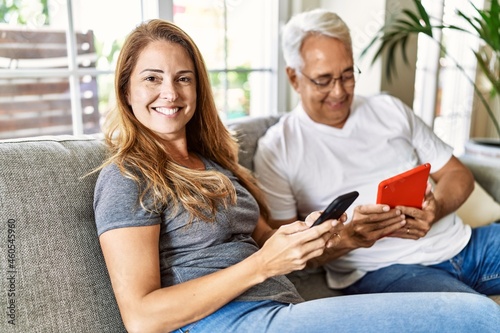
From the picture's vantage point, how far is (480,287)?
4.90 ft

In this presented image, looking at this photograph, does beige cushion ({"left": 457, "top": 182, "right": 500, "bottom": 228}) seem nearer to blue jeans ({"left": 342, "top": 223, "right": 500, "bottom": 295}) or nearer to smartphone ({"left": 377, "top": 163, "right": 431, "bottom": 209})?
blue jeans ({"left": 342, "top": 223, "right": 500, "bottom": 295})

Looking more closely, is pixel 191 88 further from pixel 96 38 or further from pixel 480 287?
pixel 480 287

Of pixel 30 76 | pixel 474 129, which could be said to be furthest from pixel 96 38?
pixel 474 129

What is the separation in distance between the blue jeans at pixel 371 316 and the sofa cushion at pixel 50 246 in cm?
22

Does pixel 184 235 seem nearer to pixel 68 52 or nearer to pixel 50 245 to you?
pixel 50 245

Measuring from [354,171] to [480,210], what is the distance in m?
0.63

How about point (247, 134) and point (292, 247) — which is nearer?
point (292, 247)

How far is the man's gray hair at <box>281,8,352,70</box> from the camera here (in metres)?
1.55

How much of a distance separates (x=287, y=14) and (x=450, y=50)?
2.20 m

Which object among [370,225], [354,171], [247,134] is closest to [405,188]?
[370,225]

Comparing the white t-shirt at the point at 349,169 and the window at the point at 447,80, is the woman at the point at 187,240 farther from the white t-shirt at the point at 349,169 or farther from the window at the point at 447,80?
the window at the point at 447,80

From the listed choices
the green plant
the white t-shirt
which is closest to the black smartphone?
the white t-shirt

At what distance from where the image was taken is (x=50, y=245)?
97 centimetres

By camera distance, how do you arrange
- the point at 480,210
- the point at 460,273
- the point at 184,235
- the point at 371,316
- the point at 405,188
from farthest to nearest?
the point at 480,210 < the point at 460,273 < the point at 405,188 < the point at 184,235 < the point at 371,316
